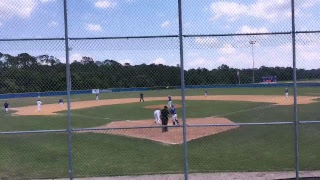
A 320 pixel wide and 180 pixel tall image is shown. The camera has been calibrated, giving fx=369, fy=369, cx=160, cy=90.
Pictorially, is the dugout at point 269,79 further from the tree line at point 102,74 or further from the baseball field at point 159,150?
the baseball field at point 159,150

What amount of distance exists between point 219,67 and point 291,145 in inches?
281

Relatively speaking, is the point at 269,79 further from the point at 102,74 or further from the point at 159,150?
the point at 159,150

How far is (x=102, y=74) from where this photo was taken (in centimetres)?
857

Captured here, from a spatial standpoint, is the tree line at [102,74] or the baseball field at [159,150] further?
the baseball field at [159,150]

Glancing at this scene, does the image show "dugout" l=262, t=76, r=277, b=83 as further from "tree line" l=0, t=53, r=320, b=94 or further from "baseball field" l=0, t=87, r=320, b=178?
"baseball field" l=0, t=87, r=320, b=178

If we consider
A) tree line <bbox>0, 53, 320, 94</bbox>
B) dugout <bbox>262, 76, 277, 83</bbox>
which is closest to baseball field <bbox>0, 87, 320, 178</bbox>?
tree line <bbox>0, 53, 320, 94</bbox>

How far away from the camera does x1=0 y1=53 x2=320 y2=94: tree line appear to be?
8.13 m

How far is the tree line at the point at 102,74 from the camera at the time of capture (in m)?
8.13

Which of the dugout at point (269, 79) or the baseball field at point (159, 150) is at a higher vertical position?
the dugout at point (269, 79)

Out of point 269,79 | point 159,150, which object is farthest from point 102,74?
point 159,150

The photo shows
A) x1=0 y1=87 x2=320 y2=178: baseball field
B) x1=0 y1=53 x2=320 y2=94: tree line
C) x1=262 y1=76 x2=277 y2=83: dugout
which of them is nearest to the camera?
x1=0 y1=53 x2=320 y2=94: tree line

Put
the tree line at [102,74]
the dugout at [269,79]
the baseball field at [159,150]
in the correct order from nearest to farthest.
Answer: the tree line at [102,74] < the dugout at [269,79] < the baseball field at [159,150]

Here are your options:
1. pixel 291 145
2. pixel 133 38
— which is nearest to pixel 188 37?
pixel 133 38

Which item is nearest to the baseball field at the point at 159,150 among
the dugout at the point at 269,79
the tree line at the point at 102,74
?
the tree line at the point at 102,74
